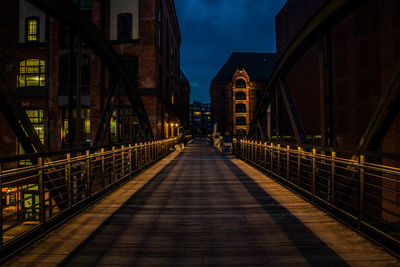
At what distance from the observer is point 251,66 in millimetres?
44906

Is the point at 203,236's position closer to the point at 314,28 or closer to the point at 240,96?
the point at 314,28

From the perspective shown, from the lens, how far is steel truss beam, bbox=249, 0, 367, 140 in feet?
14.7

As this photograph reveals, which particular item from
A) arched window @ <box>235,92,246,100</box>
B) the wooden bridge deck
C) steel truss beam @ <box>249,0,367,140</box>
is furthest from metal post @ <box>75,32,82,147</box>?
arched window @ <box>235,92,246,100</box>

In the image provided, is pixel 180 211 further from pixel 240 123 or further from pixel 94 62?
pixel 240 123

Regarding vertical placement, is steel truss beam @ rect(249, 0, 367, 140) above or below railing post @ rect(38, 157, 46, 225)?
above

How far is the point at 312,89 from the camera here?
63.2 feet

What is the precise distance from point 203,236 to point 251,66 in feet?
149

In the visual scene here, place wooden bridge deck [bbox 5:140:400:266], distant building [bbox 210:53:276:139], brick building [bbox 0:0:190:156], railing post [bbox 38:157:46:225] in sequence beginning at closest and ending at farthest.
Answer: wooden bridge deck [bbox 5:140:400:266]
railing post [bbox 38:157:46:225]
brick building [bbox 0:0:190:156]
distant building [bbox 210:53:276:139]

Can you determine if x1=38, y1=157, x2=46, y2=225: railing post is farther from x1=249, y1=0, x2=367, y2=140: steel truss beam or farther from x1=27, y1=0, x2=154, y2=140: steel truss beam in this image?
x1=249, y1=0, x2=367, y2=140: steel truss beam

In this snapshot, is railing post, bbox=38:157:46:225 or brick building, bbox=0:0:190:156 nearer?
railing post, bbox=38:157:46:225

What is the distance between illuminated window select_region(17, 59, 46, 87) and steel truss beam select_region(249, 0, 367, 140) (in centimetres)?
1698

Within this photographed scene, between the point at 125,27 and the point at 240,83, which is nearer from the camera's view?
the point at 125,27

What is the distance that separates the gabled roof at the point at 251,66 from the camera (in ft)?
142

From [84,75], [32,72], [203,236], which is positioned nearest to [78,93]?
[203,236]
